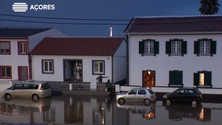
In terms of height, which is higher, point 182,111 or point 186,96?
point 186,96

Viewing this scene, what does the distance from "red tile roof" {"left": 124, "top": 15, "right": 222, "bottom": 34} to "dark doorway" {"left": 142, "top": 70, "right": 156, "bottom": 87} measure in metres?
3.92

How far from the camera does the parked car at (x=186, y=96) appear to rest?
22531 millimetres

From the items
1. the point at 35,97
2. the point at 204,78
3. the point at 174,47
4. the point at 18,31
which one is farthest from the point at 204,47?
the point at 18,31

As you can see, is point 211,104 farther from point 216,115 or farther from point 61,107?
point 61,107

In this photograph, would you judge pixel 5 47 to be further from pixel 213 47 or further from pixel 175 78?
pixel 213 47

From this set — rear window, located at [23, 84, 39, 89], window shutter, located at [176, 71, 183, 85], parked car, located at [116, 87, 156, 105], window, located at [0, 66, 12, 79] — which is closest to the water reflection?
parked car, located at [116, 87, 156, 105]

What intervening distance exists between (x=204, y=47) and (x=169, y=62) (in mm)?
A: 3472

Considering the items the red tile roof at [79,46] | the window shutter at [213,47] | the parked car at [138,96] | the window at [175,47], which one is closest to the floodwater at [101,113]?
the parked car at [138,96]

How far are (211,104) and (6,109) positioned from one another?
52.2 ft

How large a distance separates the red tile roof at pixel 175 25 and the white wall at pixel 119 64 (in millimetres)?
3141

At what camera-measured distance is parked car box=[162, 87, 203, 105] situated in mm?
22531

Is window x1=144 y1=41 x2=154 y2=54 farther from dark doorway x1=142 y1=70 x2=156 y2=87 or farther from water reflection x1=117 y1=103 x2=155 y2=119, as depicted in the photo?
water reflection x1=117 y1=103 x2=155 y2=119

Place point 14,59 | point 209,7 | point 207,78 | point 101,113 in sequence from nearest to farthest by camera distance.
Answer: point 101,113 → point 207,78 → point 14,59 → point 209,7

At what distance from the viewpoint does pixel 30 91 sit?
26281 mm
